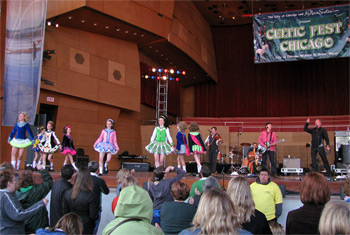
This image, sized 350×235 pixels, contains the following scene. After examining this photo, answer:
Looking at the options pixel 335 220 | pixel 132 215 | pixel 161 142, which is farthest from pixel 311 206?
pixel 161 142

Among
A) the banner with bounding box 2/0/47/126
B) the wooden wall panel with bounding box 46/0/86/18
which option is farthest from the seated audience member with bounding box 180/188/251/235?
the wooden wall panel with bounding box 46/0/86/18

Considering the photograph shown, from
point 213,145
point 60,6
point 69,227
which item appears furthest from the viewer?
point 60,6

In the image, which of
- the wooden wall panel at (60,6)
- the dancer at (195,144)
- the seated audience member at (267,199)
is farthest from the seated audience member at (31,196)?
the wooden wall panel at (60,6)

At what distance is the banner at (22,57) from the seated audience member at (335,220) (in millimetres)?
9012

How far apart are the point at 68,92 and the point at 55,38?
80.2 inches

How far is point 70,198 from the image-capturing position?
153 inches

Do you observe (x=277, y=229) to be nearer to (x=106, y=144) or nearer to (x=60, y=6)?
(x=106, y=144)

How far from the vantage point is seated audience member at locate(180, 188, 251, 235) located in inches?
83.0

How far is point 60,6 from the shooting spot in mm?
11836

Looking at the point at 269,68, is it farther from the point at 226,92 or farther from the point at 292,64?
the point at 226,92

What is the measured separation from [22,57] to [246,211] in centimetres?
912

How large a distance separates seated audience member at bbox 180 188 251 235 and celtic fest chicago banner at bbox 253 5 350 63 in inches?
458

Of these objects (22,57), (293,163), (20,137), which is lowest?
(293,163)

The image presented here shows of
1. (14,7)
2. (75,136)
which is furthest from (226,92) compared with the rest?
(14,7)
